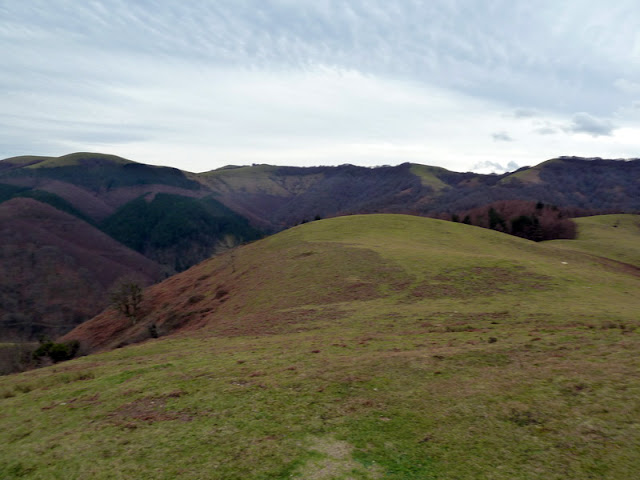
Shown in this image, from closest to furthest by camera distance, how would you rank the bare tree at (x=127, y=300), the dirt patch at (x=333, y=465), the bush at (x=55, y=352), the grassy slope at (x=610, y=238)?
the dirt patch at (x=333, y=465) < the bush at (x=55, y=352) < the bare tree at (x=127, y=300) < the grassy slope at (x=610, y=238)

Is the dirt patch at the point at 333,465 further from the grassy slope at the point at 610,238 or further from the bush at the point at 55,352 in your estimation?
the grassy slope at the point at 610,238

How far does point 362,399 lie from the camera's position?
13945mm

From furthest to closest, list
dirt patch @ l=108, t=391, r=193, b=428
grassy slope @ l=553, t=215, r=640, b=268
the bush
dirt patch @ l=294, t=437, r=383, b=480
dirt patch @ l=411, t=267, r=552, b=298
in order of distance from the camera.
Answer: grassy slope @ l=553, t=215, r=640, b=268, the bush, dirt patch @ l=411, t=267, r=552, b=298, dirt patch @ l=108, t=391, r=193, b=428, dirt patch @ l=294, t=437, r=383, b=480

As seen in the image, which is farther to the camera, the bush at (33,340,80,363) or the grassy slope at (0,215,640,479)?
the bush at (33,340,80,363)

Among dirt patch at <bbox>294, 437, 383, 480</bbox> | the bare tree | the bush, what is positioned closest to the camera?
dirt patch at <bbox>294, 437, 383, 480</bbox>

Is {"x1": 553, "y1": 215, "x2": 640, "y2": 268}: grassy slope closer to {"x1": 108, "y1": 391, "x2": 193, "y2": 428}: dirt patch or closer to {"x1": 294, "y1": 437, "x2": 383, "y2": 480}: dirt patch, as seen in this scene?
{"x1": 294, "y1": 437, "x2": 383, "y2": 480}: dirt patch

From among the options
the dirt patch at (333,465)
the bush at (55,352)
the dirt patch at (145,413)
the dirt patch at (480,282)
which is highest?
the dirt patch at (480,282)

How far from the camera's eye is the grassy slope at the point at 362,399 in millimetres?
10492

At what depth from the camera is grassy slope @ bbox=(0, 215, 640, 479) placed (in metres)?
10.5

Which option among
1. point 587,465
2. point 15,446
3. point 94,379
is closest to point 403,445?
point 587,465

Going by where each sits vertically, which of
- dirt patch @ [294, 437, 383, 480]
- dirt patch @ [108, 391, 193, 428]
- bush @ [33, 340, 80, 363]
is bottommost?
bush @ [33, 340, 80, 363]

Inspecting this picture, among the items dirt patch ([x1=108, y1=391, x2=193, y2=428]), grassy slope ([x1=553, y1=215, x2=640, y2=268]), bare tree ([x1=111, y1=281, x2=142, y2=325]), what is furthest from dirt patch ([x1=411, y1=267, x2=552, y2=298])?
bare tree ([x1=111, y1=281, x2=142, y2=325])

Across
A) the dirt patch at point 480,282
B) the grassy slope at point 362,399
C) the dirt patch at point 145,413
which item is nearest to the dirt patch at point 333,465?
the grassy slope at point 362,399

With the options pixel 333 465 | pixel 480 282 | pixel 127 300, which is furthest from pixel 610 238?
pixel 333 465
